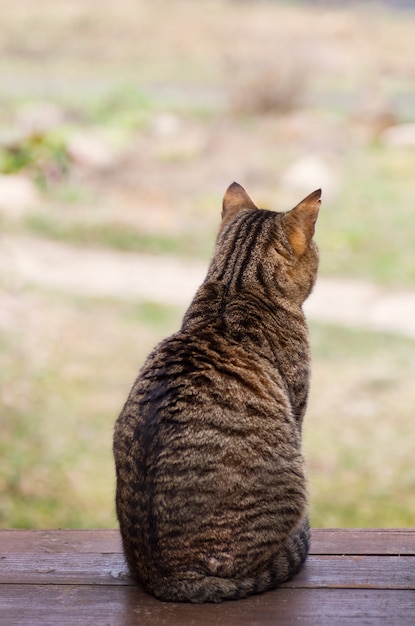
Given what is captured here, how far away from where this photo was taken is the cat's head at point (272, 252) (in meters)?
2.72

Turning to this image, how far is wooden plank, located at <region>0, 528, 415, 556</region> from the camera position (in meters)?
2.70

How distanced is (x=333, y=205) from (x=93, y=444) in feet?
17.6

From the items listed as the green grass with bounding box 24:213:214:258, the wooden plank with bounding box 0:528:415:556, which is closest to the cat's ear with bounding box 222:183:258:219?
the wooden plank with bounding box 0:528:415:556

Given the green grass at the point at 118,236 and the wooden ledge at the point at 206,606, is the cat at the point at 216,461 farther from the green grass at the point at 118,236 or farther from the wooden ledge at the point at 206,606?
the green grass at the point at 118,236

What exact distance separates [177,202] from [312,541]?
862cm

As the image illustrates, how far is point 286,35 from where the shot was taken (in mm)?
16438

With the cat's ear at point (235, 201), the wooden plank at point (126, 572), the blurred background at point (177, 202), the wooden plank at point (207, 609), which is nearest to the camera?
the wooden plank at point (207, 609)

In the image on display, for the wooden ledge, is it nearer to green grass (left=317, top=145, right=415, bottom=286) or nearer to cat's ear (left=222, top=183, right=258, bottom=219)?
cat's ear (left=222, top=183, right=258, bottom=219)

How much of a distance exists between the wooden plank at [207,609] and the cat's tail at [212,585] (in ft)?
0.06

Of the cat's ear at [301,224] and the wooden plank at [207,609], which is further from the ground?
the cat's ear at [301,224]

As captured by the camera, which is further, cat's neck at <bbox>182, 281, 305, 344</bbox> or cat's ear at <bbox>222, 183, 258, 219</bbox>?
cat's ear at <bbox>222, 183, 258, 219</bbox>

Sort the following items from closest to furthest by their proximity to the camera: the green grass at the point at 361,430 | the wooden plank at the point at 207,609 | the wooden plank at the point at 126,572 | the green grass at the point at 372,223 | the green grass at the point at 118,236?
the wooden plank at the point at 207,609 → the wooden plank at the point at 126,572 → the green grass at the point at 361,430 → the green grass at the point at 372,223 → the green grass at the point at 118,236

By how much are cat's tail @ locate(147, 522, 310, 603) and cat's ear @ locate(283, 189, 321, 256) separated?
0.92 m

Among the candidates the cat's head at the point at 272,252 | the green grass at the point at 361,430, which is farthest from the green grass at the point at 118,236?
the cat's head at the point at 272,252
